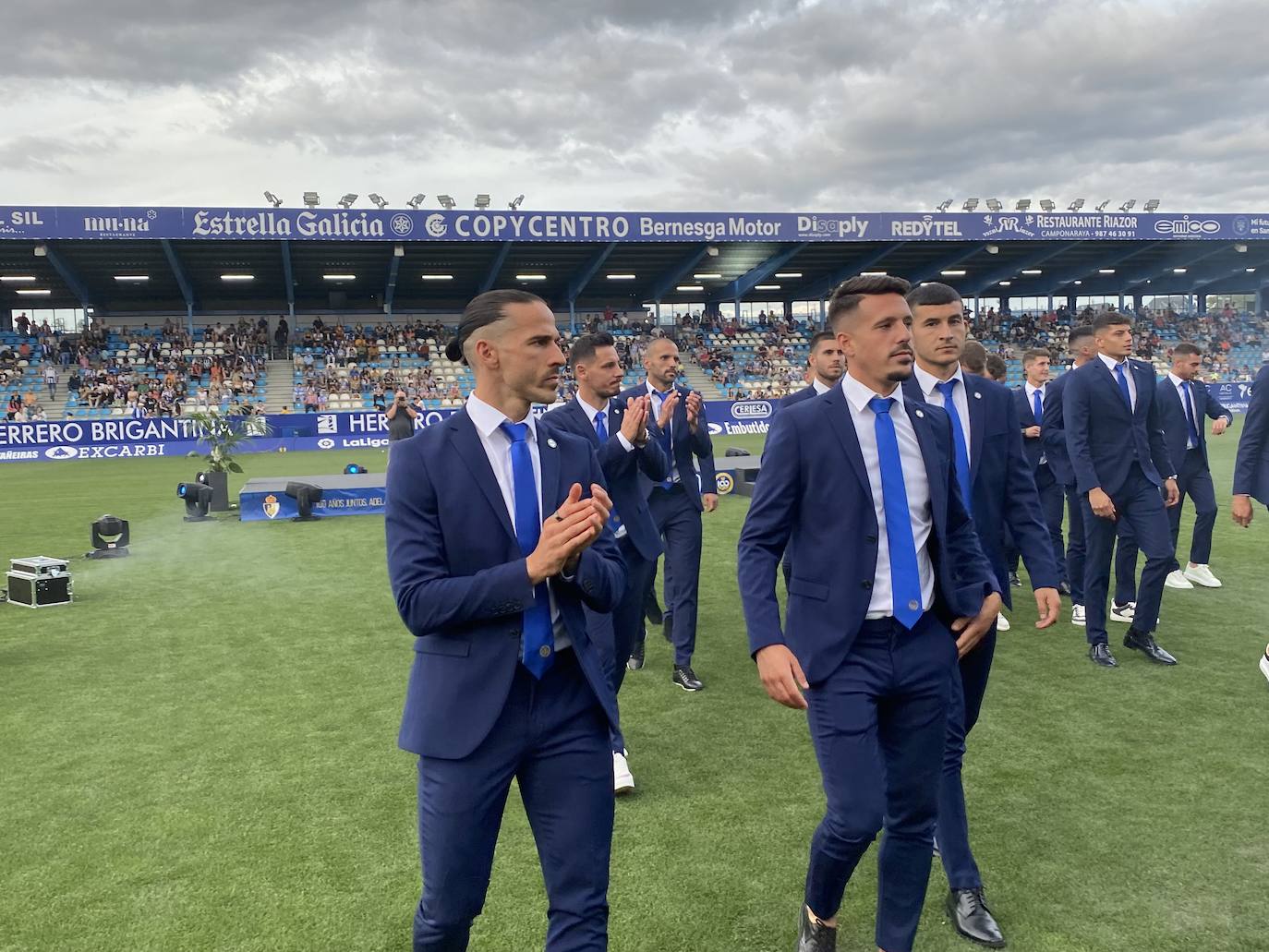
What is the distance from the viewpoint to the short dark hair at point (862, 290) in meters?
2.95

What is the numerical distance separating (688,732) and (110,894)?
2971 mm

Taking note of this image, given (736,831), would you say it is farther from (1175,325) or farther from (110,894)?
(1175,325)

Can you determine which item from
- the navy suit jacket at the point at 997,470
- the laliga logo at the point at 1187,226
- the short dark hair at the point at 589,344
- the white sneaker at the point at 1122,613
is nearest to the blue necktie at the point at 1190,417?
the white sneaker at the point at 1122,613

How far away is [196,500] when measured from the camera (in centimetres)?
1478

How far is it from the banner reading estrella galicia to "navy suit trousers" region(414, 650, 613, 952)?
106ft

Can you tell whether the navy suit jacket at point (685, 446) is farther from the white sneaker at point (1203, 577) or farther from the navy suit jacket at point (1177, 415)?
the white sneaker at point (1203, 577)

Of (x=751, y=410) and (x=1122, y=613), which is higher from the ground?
(x=751, y=410)

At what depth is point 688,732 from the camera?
5527 mm

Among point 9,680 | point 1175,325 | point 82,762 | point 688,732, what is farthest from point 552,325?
point 1175,325

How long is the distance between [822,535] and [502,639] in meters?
1.06

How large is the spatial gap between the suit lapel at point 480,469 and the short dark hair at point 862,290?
3.95ft

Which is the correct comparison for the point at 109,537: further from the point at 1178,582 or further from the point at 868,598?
the point at 1178,582

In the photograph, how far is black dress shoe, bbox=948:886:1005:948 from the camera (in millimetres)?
3303

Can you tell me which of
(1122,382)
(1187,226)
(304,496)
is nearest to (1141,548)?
(1122,382)
